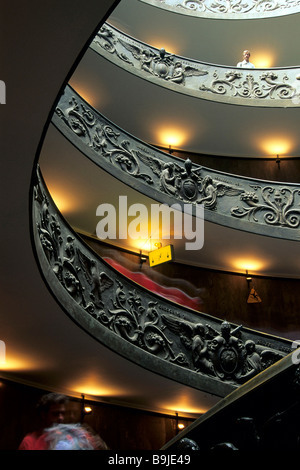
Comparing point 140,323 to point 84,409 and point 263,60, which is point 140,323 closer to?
point 84,409

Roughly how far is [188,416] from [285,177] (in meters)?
8.20

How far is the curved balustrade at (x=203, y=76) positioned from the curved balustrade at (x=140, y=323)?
23.3 ft

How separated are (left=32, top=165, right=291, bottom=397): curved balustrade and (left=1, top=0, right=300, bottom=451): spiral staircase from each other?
1.2 inches

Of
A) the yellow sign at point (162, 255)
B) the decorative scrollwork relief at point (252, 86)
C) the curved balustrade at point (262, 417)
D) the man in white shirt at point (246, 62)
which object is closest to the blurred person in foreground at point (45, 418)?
the curved balustrade at point (262, 417)

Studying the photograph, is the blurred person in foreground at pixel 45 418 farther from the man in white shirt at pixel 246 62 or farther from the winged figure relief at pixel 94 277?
the man in white shirt at pixel 246 62

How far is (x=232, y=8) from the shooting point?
1736 centimetres

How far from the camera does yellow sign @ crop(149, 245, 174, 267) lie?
10826 millimetres

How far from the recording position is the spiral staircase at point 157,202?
200 inches

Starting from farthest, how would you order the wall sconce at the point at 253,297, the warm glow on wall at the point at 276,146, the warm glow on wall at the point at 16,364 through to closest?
the warm glow on wall at the point at 276,146 → the wall sconce at the point at 253,297 → the warm glow on wall at the point at 16,364

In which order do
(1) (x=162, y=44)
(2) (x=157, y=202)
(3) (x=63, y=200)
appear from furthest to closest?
(1) (x=162, y=44) → (2) (x=157, y=202) → (3) (x=63, y=200)

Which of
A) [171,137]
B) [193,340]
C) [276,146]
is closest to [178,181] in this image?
[171,137]

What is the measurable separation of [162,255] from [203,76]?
23.5ft

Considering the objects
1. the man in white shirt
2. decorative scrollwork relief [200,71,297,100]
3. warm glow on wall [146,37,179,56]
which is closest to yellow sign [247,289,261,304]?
decorative scrollwork relief [200,71,297,100]

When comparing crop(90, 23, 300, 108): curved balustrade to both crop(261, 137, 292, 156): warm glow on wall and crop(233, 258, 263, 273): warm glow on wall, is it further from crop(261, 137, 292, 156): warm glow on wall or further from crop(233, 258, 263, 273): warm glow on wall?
crop(233, 258, 263, 273): warm glow on wall
